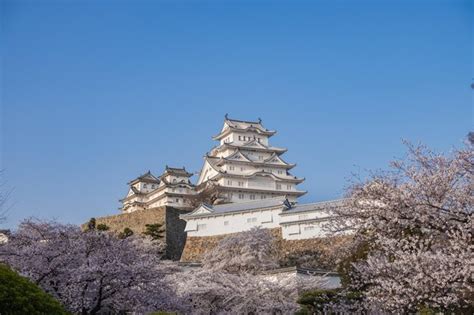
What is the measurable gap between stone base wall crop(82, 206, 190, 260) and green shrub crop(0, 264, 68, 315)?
27.2 metres

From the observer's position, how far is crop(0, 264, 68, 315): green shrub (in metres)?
5.63

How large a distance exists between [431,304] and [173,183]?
4213cm

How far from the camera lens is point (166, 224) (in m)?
34.7

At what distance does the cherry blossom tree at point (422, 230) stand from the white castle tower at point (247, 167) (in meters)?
35.6

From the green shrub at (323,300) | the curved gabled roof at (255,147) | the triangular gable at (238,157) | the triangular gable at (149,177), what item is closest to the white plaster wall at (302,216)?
the green shrub at (323,300)

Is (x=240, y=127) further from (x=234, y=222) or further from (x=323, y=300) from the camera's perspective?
(x=323, y=300)

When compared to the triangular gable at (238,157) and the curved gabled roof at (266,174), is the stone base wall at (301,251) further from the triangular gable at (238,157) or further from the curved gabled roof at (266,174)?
the triangular gable at (238,157)

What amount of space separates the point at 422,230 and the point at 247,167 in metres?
39.7

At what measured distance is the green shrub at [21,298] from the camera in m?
5.63

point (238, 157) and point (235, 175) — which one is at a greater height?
point (238, 157)

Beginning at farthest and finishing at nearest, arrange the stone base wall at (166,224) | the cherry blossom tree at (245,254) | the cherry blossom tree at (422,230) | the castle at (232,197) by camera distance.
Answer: the stone base wall at (166,224)
the castle at (232,197)
the cherry blossom tree at (245,254)
the cherry blossom tree at (422,230)

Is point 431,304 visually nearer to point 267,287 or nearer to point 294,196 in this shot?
point 267,287

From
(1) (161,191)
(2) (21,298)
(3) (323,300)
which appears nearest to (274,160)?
(1) (161,191)

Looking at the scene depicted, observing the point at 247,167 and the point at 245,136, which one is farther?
the point at 245,136
